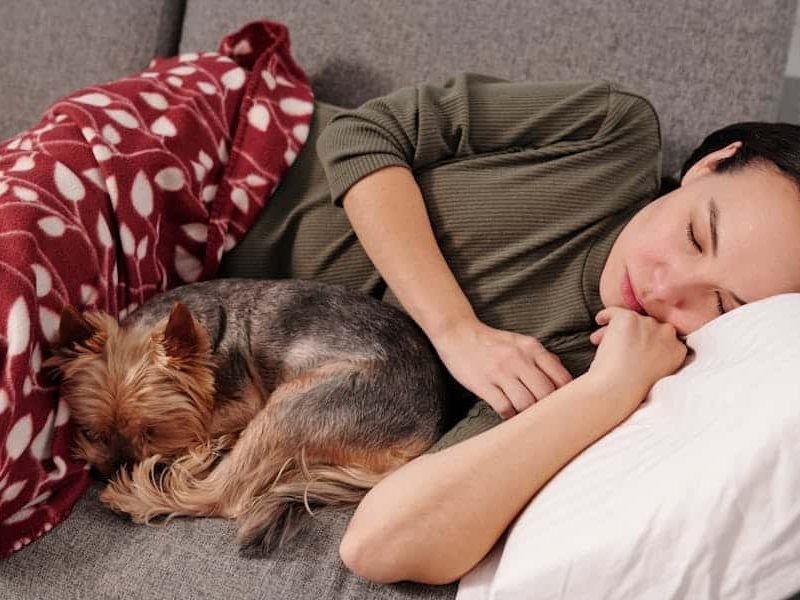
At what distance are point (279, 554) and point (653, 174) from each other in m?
1.15

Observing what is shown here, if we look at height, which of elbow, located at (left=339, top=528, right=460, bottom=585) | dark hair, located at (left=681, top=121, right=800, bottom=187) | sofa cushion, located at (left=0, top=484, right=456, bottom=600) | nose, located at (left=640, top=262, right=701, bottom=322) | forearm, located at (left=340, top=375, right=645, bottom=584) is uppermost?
dark hair, located at (left=681, top=121, right=800, bottom=187)

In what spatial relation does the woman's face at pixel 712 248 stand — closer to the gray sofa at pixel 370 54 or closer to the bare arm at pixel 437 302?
the bare arm at pixel 437 302

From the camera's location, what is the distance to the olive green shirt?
1561mm

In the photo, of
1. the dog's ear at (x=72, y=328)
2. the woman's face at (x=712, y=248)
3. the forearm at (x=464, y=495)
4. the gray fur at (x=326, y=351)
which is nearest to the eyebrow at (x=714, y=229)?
the woman's face at (x=712, y=248)

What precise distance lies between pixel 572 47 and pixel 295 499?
4.44 ft

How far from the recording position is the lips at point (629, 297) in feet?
4.57

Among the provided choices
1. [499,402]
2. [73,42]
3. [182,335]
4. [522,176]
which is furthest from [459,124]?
[73,42]

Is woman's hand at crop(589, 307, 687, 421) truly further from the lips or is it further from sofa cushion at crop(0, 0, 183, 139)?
sofa cushion at crop(0, 0, 183, 139)

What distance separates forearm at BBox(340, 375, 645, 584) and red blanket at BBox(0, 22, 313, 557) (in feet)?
1.97

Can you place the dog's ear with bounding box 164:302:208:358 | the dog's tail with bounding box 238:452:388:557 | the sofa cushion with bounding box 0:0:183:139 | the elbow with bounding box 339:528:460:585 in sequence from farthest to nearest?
A: the sofa cushion with bounding box 0:0:183:139
the dog's ear with bounding box 164:302:208:358
the dog's tail with bounding box 238:452:388:557
the elbow with bounding box 339:528:460:585

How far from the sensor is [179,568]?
1202mm

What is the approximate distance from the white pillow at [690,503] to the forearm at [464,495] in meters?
0.04

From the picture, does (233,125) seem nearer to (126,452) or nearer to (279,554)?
(126,452)

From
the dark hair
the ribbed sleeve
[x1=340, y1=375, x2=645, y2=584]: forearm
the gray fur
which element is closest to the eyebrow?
the dark hair
